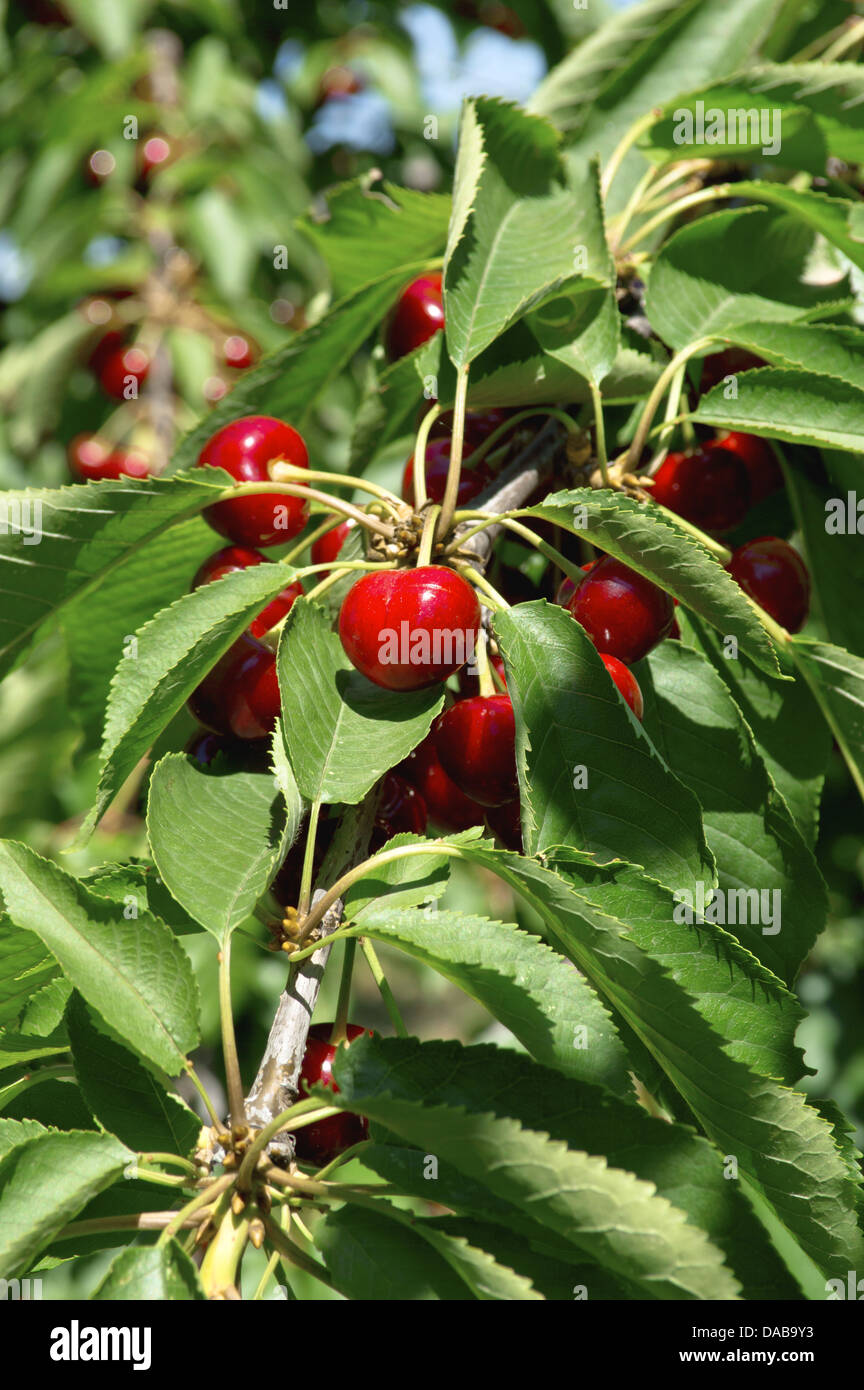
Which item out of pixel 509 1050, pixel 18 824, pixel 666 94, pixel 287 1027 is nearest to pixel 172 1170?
pixel 287 1027

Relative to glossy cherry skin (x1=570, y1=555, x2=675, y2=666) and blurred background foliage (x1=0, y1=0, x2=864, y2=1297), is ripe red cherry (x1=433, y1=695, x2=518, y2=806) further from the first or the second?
blurred background foliage (x1=0, y1=0, x2=864, y2=1297)

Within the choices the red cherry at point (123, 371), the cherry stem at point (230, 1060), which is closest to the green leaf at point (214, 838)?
the cherry stem at point (230, 1060)

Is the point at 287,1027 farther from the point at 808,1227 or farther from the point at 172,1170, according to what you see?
the point at 808,1227

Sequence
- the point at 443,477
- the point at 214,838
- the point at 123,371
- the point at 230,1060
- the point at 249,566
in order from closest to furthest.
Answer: the point at 230,1060, the point at 214,838, the point at 249,566, the point at 443,477, the point at 123,371

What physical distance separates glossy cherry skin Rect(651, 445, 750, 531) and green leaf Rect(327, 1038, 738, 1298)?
65 centimetres

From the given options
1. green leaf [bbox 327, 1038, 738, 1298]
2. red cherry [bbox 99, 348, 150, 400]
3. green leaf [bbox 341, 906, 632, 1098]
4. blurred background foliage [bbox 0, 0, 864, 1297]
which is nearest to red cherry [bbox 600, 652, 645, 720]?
green leaf [bbox 341, 906, 632, 1098]

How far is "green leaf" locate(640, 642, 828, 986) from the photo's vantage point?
0.96 metres

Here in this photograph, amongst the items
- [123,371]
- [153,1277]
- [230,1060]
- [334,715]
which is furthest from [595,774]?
[123,371]

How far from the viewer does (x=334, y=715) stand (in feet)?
2.97

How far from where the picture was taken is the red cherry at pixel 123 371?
2797 mm

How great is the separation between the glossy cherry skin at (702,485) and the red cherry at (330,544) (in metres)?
0.31

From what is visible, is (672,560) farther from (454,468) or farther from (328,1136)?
(328,1136)

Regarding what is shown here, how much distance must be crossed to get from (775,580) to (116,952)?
0.66m

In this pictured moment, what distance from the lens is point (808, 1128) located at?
724 millimetres
